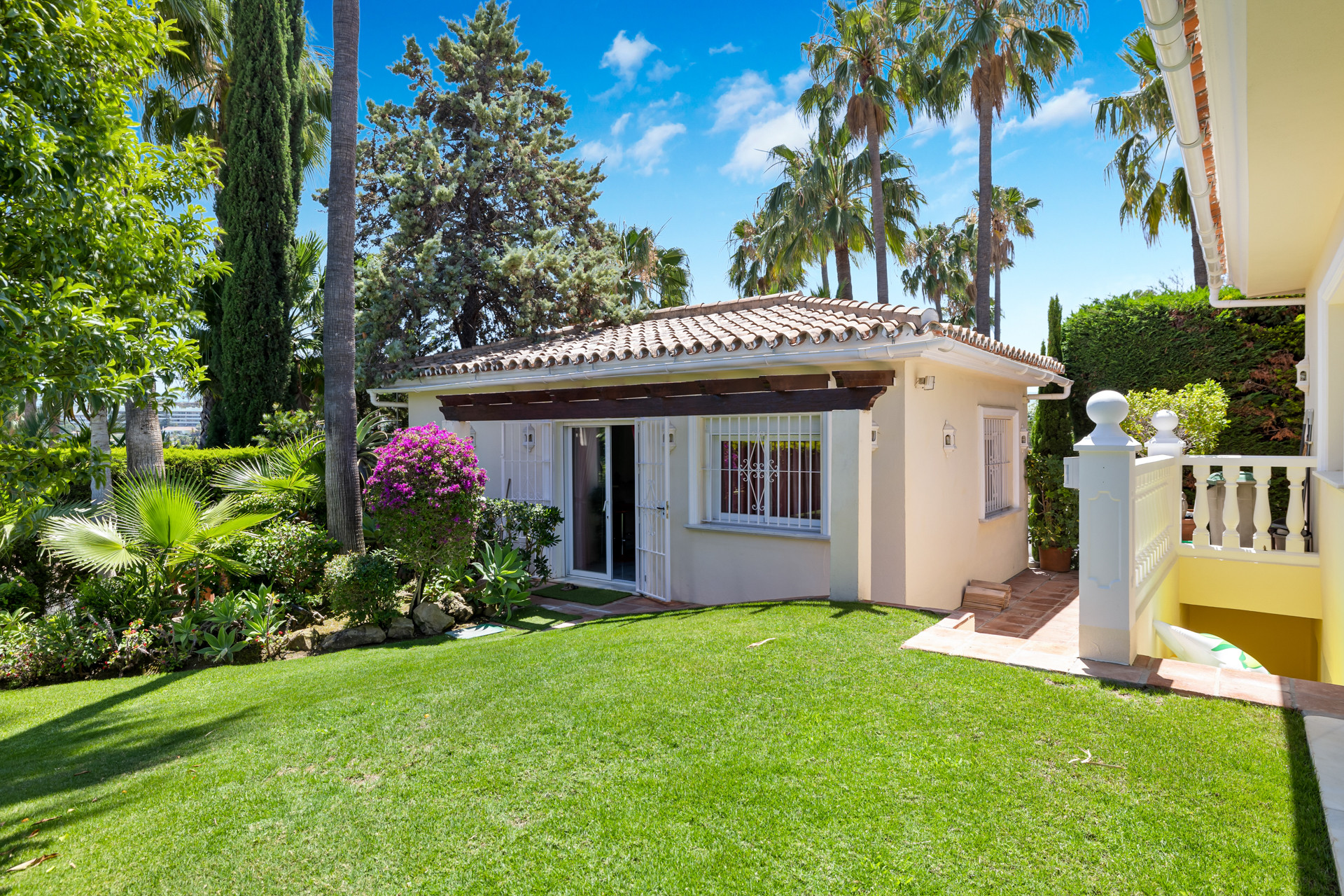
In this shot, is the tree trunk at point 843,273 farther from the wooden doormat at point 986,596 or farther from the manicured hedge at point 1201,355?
the wooden doormat at point 986,596

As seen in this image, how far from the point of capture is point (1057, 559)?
1137cm

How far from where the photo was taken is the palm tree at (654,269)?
26344mm

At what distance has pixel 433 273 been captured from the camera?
46.1ft

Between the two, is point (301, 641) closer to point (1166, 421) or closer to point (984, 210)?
point (1166, 421)

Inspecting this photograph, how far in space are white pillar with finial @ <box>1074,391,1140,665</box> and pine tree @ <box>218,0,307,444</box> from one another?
1436 cm

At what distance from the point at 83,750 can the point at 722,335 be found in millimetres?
7190

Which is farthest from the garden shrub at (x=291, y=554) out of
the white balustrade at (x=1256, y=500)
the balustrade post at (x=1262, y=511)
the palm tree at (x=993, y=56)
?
the palm tree at (x=993, y=56)

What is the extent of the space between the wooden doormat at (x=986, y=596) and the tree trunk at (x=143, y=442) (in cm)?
1171

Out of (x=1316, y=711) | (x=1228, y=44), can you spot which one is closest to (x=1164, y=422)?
(x=1316, y=711)

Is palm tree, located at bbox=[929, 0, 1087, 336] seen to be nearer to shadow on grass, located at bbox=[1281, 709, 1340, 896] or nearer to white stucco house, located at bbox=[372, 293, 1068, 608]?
white stucco house, located at bbox=[372, 293, 1068, 608]

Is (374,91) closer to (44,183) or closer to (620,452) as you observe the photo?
(620,452)

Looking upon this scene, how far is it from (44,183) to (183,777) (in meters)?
3.23

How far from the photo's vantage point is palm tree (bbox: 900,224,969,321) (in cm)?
3250

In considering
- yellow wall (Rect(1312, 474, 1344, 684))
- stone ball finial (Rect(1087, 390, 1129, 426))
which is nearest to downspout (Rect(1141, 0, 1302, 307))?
stone ball finial (Rect(1087, 390, 1129, 426))
